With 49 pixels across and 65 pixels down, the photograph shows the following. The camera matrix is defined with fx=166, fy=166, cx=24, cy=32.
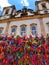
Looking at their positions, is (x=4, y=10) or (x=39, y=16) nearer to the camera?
(x=39, y=16)

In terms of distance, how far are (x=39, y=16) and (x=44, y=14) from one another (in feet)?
2.01

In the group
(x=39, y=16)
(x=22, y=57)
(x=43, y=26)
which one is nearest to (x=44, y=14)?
(x=39, y=16)

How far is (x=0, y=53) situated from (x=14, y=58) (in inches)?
51.7

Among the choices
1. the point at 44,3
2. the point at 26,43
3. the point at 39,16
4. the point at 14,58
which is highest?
the point at 44,3

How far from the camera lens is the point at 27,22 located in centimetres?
1881

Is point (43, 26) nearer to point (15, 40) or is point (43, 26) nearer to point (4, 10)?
point (15, 40)

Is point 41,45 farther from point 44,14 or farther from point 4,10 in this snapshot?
point 4,10

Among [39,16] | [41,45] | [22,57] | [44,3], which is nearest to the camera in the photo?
[22,57]

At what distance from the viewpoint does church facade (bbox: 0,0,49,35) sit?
17953 millimetres

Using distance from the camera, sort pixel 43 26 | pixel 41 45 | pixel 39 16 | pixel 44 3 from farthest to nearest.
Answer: pixel 44 3
pixel 39 16
pixel 43 26
pixel 41 45

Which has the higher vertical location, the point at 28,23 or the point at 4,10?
the point at 4,10

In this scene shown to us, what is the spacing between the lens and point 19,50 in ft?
43.9

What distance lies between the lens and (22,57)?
12789mm

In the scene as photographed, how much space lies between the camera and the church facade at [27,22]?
1795 centimetres
